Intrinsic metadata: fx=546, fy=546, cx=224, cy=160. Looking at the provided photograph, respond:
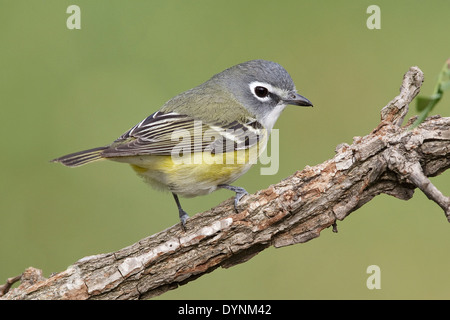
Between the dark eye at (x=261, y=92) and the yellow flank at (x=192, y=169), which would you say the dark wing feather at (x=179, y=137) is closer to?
the yellow flank at (x=192, y=169)

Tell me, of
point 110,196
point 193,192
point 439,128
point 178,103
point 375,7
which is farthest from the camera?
point 375,7

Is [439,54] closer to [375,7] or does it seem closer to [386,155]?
[375,7]

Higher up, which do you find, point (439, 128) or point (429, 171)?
point (439, 128)

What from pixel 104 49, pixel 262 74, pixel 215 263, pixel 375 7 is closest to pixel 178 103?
pixel 262 74

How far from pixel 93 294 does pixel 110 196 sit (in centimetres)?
333

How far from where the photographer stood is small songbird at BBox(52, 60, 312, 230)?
3982 mm

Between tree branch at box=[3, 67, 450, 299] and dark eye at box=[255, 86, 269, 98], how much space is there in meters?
1.32

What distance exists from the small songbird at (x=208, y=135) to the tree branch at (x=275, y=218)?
19 cm

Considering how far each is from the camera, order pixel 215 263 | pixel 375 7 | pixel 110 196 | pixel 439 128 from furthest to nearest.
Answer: pixel 375 7 < pixel 110 196 < pixel 215 263 < pixel 439 128

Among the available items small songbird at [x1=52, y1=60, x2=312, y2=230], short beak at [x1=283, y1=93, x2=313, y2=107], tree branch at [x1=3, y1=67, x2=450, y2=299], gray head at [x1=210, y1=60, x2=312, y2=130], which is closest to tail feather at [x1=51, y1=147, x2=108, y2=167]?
small songbird at [x1=52, y1=60, x2=312, y2=230]

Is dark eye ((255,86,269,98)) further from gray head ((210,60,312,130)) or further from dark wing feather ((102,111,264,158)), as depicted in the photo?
dark wing feather ((102,111,264,158))

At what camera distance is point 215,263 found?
346 cm

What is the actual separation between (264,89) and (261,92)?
4cm

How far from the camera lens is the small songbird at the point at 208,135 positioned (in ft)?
13.1
